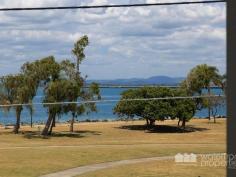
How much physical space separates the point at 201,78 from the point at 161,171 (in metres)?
35.3

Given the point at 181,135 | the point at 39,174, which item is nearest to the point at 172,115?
the point at 181,135

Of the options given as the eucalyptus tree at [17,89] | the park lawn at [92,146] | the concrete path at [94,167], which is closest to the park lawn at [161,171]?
the concrete path at [94,167]

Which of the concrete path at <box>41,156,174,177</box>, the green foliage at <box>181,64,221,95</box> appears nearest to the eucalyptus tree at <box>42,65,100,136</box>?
the green foliage at <box>181,64,221,95</box>

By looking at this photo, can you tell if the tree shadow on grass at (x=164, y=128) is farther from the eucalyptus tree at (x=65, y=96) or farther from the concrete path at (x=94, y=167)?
the concrete path at (x=94, y=167)

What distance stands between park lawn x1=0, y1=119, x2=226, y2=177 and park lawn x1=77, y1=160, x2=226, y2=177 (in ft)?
9.52

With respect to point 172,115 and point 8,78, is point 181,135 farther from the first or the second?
point 8,78

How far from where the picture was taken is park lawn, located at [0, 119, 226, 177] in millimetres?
29750

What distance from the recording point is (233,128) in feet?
15.2

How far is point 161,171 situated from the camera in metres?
27.2

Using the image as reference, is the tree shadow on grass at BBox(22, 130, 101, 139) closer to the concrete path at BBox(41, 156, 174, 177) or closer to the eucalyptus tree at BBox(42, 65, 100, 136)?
the eucalyptus tree at BBox(42, 65, 100, 136)

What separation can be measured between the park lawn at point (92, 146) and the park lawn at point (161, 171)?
290cm

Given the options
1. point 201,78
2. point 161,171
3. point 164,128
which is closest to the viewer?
point 161,171

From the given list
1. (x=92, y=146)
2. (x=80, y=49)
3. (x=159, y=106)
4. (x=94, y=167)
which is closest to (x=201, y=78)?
(x=159, y=106)

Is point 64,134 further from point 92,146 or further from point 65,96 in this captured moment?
point 92,146
